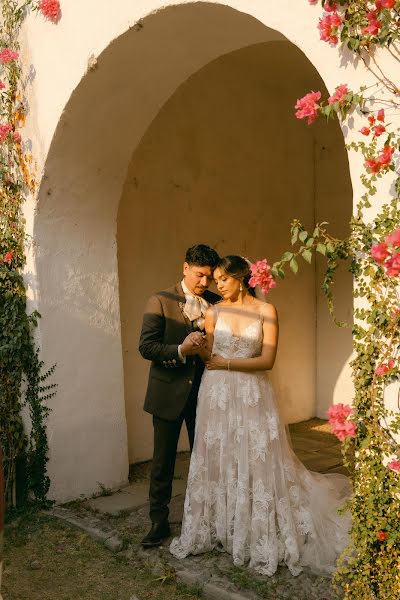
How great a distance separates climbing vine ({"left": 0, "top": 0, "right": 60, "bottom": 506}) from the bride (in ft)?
5.06

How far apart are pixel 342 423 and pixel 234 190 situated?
4422 mm

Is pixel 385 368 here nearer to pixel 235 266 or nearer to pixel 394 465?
pixel 394 465

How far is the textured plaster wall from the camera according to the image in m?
4.23

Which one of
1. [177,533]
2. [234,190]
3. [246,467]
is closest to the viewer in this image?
[246,467]

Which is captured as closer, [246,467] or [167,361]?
[246,467]

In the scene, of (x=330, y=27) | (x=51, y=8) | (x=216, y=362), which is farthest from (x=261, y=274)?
(x=51, y=8)

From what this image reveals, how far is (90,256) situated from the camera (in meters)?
5.33

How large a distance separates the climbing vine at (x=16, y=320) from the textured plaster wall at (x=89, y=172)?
0.11 m

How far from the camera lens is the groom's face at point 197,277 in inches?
164

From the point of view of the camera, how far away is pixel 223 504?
4.01m

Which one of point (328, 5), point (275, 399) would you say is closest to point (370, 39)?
point (328, 5)

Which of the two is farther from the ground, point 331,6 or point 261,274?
point 331,6

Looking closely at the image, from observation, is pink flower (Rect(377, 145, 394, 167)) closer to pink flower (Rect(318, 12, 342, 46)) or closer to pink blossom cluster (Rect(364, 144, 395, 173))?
pink blossom cluster (Rect(364, 144, 395, 173))

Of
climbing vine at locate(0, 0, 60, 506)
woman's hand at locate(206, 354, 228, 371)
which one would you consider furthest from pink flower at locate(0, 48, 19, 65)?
woman's hand at locate(206, 354, 228, 371)
